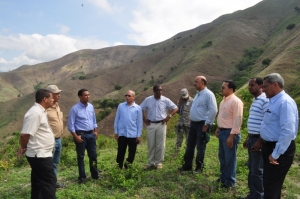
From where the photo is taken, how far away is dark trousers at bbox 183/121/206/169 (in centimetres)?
493

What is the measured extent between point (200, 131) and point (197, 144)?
0.90 ft

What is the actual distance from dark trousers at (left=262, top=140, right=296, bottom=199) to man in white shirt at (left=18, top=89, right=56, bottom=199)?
2.78 metres

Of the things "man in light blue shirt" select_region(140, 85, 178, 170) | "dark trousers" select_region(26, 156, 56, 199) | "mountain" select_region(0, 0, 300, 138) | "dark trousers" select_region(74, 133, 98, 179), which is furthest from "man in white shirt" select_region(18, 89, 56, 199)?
"mountain" select_region(0, 0, 300, 138)

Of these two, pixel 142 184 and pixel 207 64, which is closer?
pixel 142 184

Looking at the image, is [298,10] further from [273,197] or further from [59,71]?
[59,71]

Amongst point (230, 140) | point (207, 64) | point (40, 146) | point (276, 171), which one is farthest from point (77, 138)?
point (207, 64)

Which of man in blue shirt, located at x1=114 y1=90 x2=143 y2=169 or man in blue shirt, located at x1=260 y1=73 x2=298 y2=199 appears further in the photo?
man in blue shirt, located at x1=114 y1=90 x2=143 y2=169

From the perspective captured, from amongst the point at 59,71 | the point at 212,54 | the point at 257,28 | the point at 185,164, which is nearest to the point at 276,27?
the point at 257,28

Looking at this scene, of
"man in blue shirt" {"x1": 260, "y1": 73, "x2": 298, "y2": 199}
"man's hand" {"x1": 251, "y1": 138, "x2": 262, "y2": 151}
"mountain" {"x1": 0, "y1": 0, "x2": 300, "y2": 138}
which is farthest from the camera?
"mountain" {"x1": 0, "y1": 0, "x2": 300, "y2": 138}

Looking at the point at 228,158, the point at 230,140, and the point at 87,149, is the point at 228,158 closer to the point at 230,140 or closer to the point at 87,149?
the point at 230,140

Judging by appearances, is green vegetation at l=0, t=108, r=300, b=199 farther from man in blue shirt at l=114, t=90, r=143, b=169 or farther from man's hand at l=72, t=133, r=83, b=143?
man's hand at l=72, t=133, r=83, b=143

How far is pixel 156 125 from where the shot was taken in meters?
5.61

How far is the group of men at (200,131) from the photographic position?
3.19 meters

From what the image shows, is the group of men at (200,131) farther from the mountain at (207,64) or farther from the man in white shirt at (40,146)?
the mountain at (207,64)
